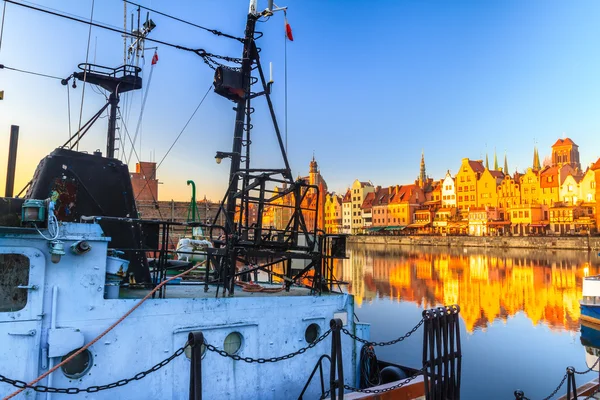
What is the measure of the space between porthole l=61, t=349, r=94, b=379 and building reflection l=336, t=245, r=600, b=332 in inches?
893

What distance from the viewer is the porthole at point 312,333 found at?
7.55 m

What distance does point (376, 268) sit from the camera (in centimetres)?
5447

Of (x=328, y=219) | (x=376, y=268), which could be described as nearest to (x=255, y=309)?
(x=376, y=268)

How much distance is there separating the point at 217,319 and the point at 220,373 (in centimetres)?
82

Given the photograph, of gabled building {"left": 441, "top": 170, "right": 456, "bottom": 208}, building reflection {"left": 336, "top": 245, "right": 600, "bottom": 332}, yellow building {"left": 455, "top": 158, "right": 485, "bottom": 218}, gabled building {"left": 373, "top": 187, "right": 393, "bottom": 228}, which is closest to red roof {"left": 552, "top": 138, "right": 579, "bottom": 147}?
yellow building {"left": 455, "top": 158, "right": 485, "bottom": 218}

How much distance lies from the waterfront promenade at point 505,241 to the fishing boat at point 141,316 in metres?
76.1

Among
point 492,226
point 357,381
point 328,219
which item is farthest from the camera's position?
point 328,219

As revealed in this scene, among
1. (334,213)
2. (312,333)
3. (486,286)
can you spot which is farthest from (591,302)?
(334,213)

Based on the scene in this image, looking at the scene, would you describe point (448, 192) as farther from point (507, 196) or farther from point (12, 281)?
point (12, 281)

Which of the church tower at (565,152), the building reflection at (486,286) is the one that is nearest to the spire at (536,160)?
the church tower at (565,152)

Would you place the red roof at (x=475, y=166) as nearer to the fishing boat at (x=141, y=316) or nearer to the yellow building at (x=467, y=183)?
the yellow building at (x=467, y=183)

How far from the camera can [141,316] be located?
5.95 meters

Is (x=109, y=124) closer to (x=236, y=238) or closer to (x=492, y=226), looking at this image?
(x=236, y=238)

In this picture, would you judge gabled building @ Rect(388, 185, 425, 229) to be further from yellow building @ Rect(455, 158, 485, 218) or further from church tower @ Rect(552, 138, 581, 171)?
church tower @ Rect(552, 138, 581, 171)
